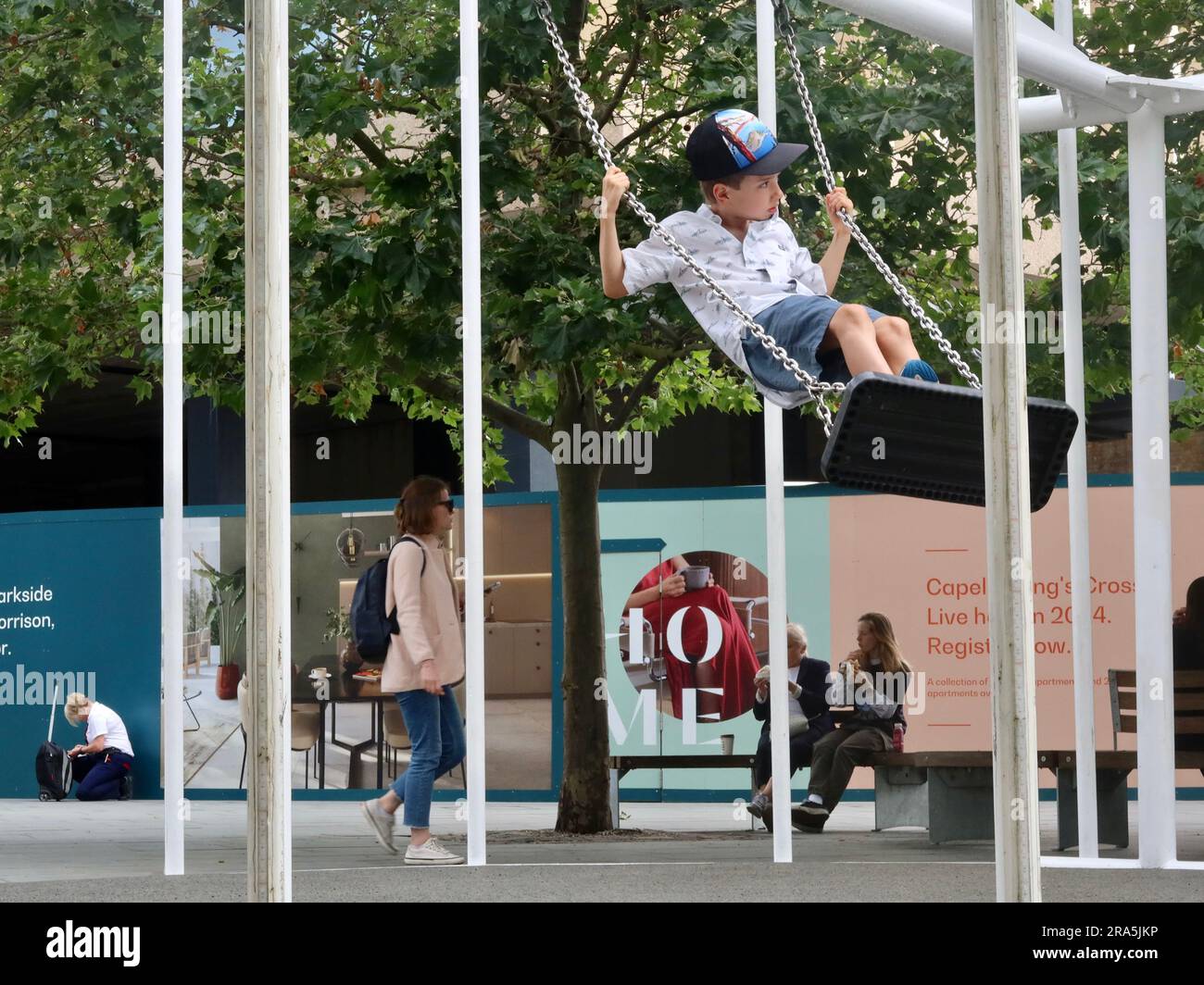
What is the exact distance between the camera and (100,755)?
50.2 feet

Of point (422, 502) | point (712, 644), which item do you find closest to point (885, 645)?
point (712, 644)

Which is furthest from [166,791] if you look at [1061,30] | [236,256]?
[1061,30]

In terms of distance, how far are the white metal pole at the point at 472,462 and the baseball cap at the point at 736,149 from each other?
0.94m

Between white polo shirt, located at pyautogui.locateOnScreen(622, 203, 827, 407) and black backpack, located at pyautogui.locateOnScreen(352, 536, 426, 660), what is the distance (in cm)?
166

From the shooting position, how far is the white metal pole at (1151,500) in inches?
291

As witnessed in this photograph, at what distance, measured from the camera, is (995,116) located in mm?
4500

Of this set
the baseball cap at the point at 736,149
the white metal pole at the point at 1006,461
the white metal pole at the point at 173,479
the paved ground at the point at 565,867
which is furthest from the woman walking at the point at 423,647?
the white metal pole at the point at 1006,461

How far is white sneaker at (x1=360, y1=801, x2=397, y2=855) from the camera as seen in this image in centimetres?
789

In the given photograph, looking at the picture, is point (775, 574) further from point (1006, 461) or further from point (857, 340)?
point (1006, 461)

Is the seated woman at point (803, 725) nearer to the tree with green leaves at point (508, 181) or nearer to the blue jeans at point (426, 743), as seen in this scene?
the tree with green leaves at point (508, 181)

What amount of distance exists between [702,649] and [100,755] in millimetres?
5478

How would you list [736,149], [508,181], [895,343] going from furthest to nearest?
[508,181], [736,149], [895,343]
